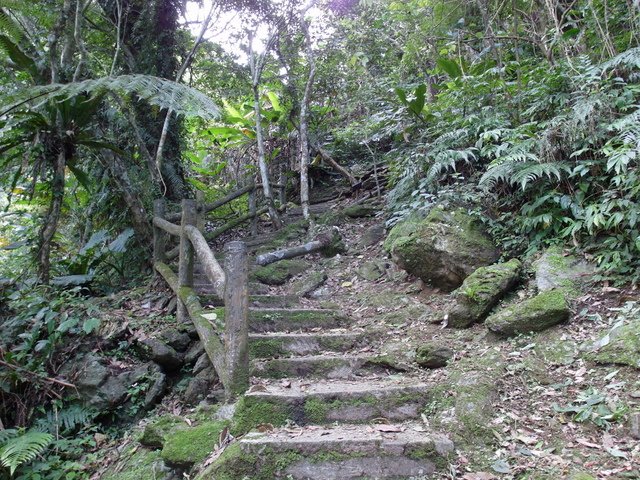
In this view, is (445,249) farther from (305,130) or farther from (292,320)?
(305,130)

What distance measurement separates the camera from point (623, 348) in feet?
10.2

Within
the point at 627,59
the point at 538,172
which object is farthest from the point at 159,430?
the point at 627,59

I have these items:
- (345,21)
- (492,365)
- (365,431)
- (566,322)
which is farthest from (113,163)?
(345,21)

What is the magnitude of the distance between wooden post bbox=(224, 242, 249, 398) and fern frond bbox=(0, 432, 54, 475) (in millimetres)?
1513

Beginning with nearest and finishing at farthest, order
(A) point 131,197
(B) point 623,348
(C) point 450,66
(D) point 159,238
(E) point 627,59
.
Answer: (B) point 623,348, (E) point 627,59, (D) point 159,238, (A) point 131,197, (C) point 450,66

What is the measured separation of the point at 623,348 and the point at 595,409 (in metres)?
0.58

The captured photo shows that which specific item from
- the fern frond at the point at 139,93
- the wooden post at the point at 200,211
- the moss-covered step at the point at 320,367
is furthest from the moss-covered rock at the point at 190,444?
the wooden post at the point at 200,211

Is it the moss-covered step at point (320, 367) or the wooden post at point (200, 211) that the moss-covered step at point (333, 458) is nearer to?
the moss-covered step at point (320, 367)

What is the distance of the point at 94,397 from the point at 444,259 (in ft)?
12.5

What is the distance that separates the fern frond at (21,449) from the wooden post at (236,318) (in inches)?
59.5

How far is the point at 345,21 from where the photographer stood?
389 inches

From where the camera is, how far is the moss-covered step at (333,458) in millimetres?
2654

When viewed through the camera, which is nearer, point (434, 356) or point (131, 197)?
point (434, 356)

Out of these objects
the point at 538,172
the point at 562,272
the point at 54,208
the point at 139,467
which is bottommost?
the point at 139,467
